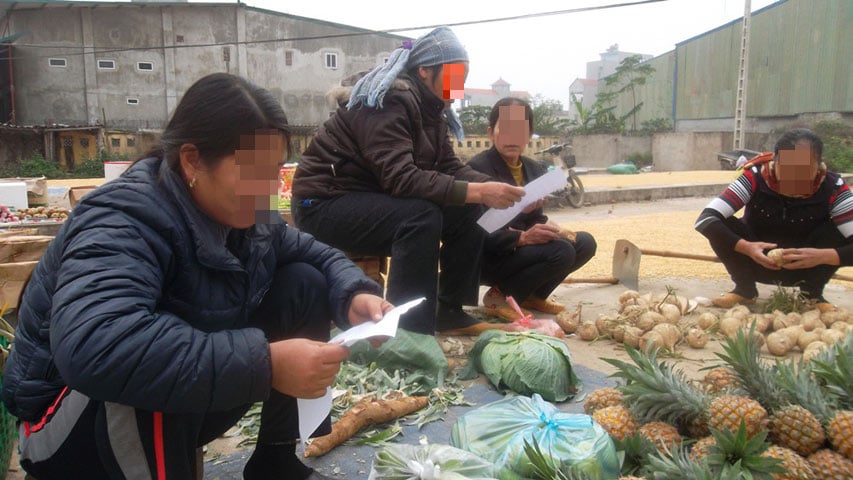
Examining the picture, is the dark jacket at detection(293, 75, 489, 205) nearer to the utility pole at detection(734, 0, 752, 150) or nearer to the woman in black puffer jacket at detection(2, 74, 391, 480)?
the woman in black puffer jacket at detection(2, 74, 391, 480)

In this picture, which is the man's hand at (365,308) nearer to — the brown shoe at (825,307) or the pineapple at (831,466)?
the pineapple at (831,466)

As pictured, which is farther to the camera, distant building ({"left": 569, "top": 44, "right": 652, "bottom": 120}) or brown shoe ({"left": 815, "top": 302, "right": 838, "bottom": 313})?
distant building ({"left": 569, "top": 44, "right": 652, "bottom": 120})

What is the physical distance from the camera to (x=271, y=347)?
4.07 ft

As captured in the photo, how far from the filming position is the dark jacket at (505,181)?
346 cm

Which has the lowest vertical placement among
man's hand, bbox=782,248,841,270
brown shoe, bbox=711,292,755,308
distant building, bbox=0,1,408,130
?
brown shoe, bbox=711,292,755,308

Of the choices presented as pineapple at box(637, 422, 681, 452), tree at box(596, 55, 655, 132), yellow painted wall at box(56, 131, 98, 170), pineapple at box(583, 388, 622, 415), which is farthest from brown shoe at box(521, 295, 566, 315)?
tree at box(596, 55, 655, 132)

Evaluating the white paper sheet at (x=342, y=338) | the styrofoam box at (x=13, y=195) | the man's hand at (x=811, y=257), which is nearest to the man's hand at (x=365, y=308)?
the white paper sheet at (x=342, y=338)

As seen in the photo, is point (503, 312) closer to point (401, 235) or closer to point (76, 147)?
point (401, 235)

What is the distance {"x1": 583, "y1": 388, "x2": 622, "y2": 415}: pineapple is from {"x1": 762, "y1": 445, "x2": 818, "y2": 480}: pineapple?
0.49 metres

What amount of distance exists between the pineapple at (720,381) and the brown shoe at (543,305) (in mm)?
1799

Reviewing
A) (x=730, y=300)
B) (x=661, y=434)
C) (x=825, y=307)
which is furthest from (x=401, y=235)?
(x=825, y=307)

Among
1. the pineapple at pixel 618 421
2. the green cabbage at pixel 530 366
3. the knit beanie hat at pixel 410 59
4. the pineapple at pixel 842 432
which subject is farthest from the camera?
the knit beanie hat at pixel 410 59

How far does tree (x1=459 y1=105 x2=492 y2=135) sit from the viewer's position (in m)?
28.2

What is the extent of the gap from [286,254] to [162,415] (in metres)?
0.66
